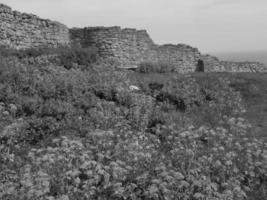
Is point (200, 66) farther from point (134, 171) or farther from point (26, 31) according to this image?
point (134, 171)

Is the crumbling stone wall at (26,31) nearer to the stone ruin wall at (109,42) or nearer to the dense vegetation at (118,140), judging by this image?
the stone ruin wall at (109,42)

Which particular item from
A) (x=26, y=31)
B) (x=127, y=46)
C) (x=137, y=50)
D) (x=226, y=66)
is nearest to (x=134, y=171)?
(x=26, y=31)

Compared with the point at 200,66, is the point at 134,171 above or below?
below

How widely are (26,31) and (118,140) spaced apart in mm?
9737

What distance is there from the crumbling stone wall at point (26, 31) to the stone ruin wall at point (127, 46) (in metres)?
1.43

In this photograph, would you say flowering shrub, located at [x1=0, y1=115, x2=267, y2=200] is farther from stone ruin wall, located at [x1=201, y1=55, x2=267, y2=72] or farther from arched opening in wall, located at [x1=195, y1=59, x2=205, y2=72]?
stone ruin wall, located at [x1=201, y1=55, x2=267, y2=72]

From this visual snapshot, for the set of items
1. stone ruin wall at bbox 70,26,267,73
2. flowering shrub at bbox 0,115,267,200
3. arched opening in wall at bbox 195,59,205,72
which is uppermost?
stone ruin wall at bbox 70,26,267,73

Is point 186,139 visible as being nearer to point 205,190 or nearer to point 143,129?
point 143,129

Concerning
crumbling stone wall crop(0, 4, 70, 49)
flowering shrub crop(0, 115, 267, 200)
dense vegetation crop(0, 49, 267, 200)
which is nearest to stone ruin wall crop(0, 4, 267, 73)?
crumbling stone wall crop(0, 4, 70, 49)

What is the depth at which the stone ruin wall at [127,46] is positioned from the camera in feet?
62.8

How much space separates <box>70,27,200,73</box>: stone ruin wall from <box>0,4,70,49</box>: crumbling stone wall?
1.43 metres

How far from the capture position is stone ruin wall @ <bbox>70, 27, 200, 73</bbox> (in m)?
19.2

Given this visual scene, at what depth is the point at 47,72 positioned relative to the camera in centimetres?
1262

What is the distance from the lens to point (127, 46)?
65.0 ft
